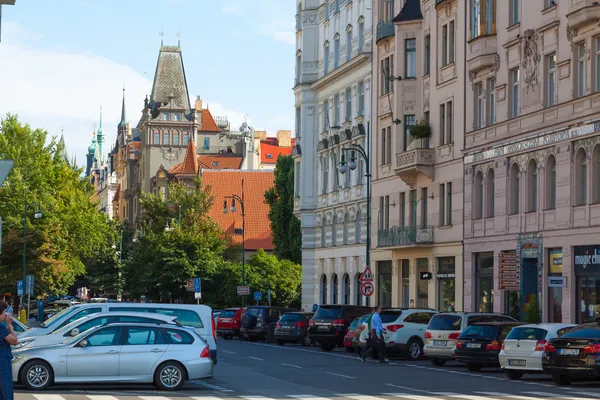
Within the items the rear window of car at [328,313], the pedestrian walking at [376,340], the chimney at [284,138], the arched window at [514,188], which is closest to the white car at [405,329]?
the pedestrian walking at [376,340]

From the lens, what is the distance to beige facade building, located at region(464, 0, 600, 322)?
42.9 metres

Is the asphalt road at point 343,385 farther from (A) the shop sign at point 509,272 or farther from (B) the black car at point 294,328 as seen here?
(B) the black car at point 294,328

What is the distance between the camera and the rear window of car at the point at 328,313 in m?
49.0

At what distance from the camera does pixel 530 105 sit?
4719 cm

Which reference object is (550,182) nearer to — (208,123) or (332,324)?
(332,324)

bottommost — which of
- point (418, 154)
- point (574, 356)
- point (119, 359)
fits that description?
point (119, 359)

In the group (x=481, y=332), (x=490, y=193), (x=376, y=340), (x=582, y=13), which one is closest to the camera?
(x=481, y=332)

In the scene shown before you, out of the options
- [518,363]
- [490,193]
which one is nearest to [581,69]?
[490,193]

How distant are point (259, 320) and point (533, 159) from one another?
18545 millimetres

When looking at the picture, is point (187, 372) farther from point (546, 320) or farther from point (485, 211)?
point (485, 211)

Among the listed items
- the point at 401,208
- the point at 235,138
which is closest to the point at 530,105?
the point at 401,208

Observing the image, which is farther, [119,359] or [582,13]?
[582,13]

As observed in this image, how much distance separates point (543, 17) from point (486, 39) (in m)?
4.85

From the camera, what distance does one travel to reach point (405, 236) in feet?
195
